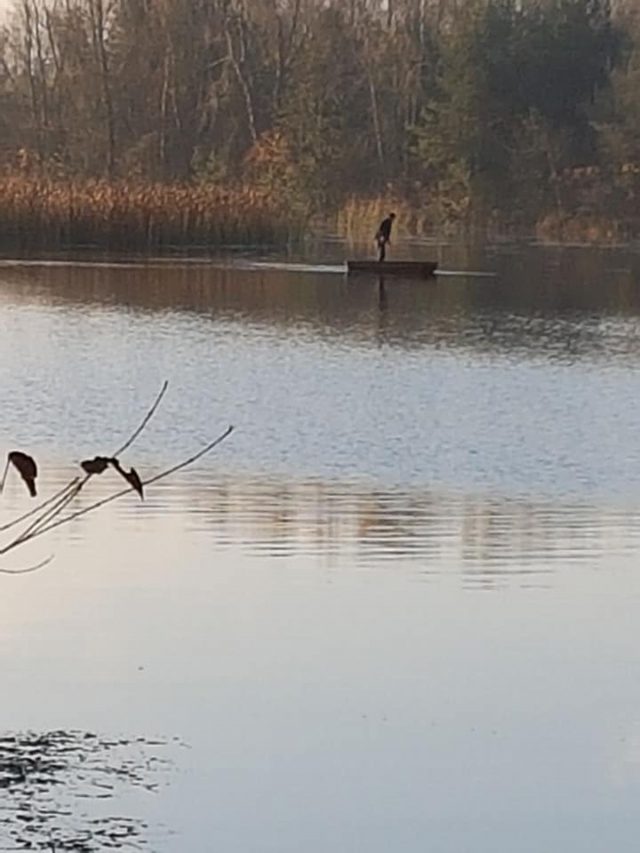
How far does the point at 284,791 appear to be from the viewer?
6.04 m

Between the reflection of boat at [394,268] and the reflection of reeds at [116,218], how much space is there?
22.8ft

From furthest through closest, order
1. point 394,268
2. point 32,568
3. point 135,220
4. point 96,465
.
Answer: point 135,220 → point 394,268 → point 32,568 → point 96,465

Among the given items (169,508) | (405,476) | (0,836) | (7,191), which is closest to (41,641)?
(0,836)

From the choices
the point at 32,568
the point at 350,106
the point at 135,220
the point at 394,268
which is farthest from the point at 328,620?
the point at 350,106

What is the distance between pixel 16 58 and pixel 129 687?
5766cm

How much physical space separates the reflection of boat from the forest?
54.4 ft

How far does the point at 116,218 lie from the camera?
37469 mm

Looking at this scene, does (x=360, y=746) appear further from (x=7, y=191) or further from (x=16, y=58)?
(x=16, y=58)

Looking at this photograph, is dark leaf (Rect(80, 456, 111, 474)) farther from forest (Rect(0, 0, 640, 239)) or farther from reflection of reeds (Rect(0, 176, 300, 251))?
forest (Rect(0, 0, 640, 239))

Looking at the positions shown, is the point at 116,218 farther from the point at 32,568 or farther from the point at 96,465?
the point at 96,465

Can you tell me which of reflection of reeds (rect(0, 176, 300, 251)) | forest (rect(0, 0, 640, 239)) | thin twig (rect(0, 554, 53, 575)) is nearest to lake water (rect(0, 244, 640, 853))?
thin twig (rect(0, 554, 53, 575))

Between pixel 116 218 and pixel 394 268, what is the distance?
804 cm

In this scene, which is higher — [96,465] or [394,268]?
[96,465]

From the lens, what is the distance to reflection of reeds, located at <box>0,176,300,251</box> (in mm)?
37188
